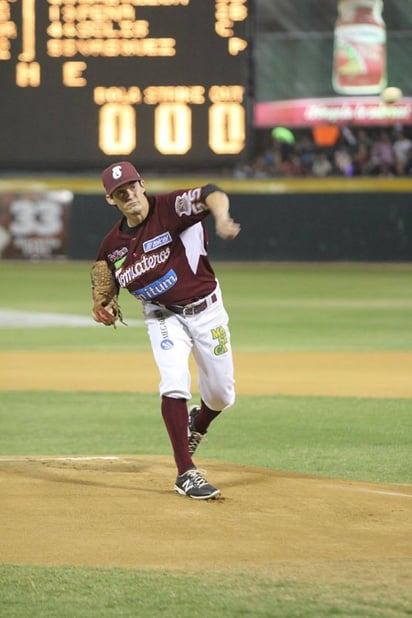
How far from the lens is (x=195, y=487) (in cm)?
542

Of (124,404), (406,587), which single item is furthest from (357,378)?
(406,587)

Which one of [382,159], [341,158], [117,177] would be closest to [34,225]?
[341,158]

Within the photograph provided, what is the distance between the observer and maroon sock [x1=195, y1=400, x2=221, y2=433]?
6.14m

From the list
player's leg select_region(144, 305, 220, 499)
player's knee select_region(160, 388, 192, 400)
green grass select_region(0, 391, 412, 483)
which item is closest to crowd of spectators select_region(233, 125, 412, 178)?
green grass select_region(0, 391, 412, 483)

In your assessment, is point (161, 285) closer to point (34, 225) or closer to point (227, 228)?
point (227, 228)

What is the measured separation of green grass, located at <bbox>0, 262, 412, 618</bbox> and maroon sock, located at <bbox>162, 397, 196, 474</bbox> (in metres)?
0.98

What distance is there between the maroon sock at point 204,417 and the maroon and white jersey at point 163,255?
70 centimetres

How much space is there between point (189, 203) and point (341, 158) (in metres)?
19.8

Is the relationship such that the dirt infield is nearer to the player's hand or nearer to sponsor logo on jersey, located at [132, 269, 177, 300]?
sponsor logo on jersey, located at [132, 269, 177, 300]

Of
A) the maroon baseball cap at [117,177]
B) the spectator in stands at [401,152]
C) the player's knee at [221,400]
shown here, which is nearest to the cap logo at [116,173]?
the maroon baseball cap at [117,177]

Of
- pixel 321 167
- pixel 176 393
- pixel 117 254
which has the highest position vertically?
pixel 117 254

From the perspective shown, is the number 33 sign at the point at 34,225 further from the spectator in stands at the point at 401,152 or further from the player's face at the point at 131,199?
the player's face at the point at 131,199

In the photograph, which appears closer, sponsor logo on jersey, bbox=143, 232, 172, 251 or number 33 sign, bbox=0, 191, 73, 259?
sponsor logo on jersey, bbox=143, 232, 172, 251

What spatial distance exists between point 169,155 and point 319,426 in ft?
30.7
